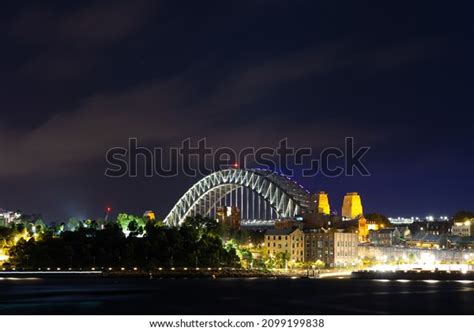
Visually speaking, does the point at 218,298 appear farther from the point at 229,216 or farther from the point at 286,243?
the point at 229,216

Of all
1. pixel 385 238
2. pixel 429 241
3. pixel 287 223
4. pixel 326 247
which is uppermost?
pixel 287 223

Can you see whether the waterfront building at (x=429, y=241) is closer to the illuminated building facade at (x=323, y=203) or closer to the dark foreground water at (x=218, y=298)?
the illuminated building facade at (x=323, y=203)

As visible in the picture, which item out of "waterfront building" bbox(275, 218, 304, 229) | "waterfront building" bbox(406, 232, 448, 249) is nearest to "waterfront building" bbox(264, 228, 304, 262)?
"waterfront building" bbox(275, 218, 304, 229)

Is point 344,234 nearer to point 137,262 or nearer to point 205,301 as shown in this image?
point 137,262

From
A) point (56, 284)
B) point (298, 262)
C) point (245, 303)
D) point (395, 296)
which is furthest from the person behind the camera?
point (298, 262)

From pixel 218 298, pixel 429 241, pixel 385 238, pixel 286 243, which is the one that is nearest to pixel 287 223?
pixel 286 243
